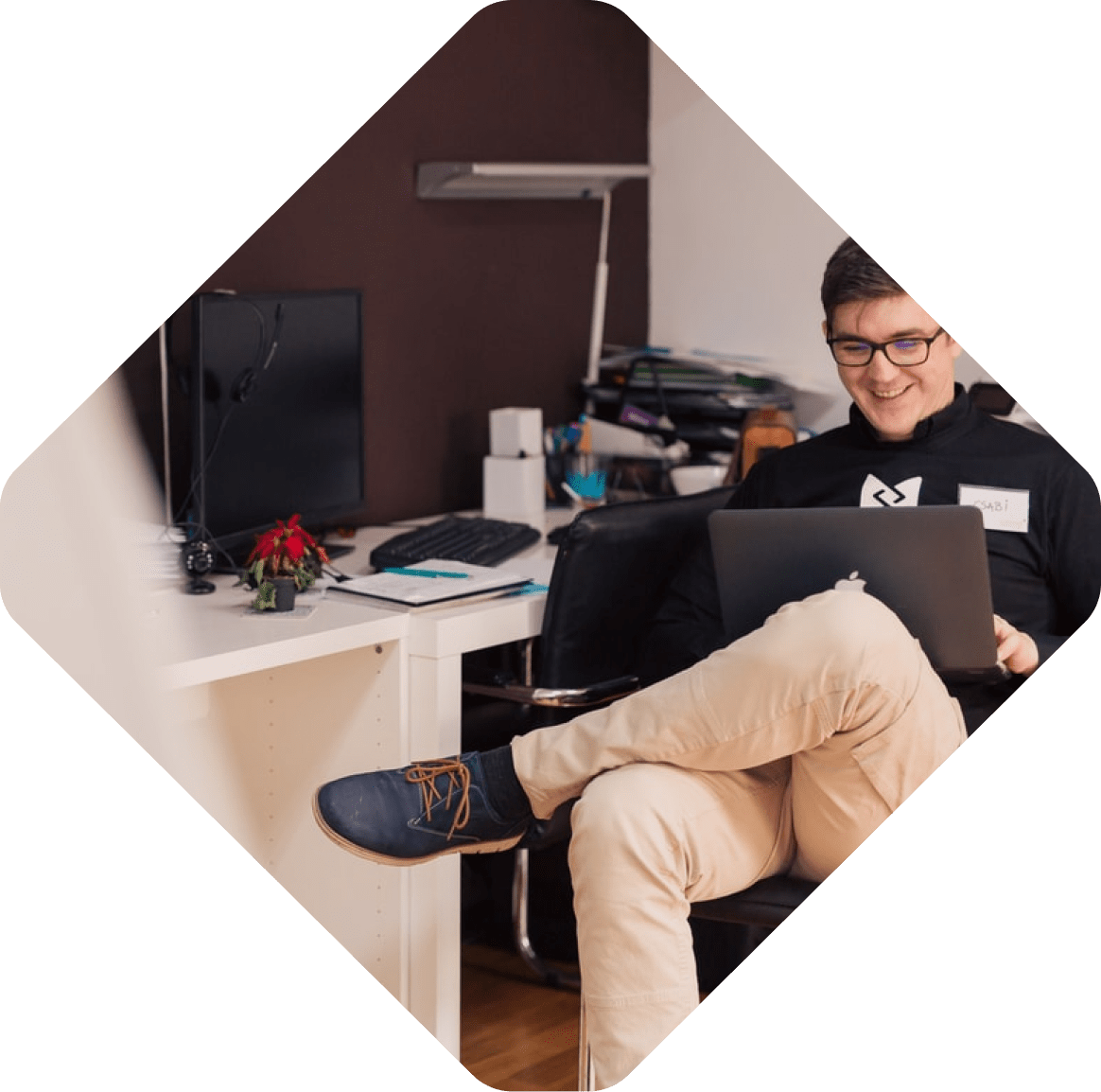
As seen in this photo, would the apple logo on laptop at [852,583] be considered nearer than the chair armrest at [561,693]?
Yes

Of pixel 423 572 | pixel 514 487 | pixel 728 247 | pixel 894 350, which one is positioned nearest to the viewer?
pixel 894 350

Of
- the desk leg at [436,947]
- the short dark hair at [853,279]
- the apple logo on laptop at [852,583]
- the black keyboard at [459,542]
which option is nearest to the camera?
the apple logo on laptop at [852,583]

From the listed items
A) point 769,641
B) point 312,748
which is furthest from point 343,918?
point 769,641

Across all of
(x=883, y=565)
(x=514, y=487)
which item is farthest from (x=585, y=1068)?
(x=514, y=487)

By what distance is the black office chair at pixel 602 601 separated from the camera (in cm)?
268

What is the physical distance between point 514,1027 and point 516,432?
3.79ft

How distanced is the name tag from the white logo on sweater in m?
0.07

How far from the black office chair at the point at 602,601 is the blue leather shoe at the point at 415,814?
22 centimetres

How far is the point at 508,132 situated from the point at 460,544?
93 centimetres

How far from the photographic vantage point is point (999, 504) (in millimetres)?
2561

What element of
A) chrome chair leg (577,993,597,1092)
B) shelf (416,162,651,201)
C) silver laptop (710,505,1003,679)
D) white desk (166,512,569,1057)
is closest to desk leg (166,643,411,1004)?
white desk (166,512,569,1057)

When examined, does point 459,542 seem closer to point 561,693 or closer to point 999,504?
point 561,693

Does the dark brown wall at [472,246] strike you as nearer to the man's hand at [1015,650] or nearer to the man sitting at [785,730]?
the man sitting at [785,730]

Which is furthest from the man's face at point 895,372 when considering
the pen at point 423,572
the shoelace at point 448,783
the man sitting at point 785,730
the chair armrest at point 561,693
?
the shoelace at point 448,783
